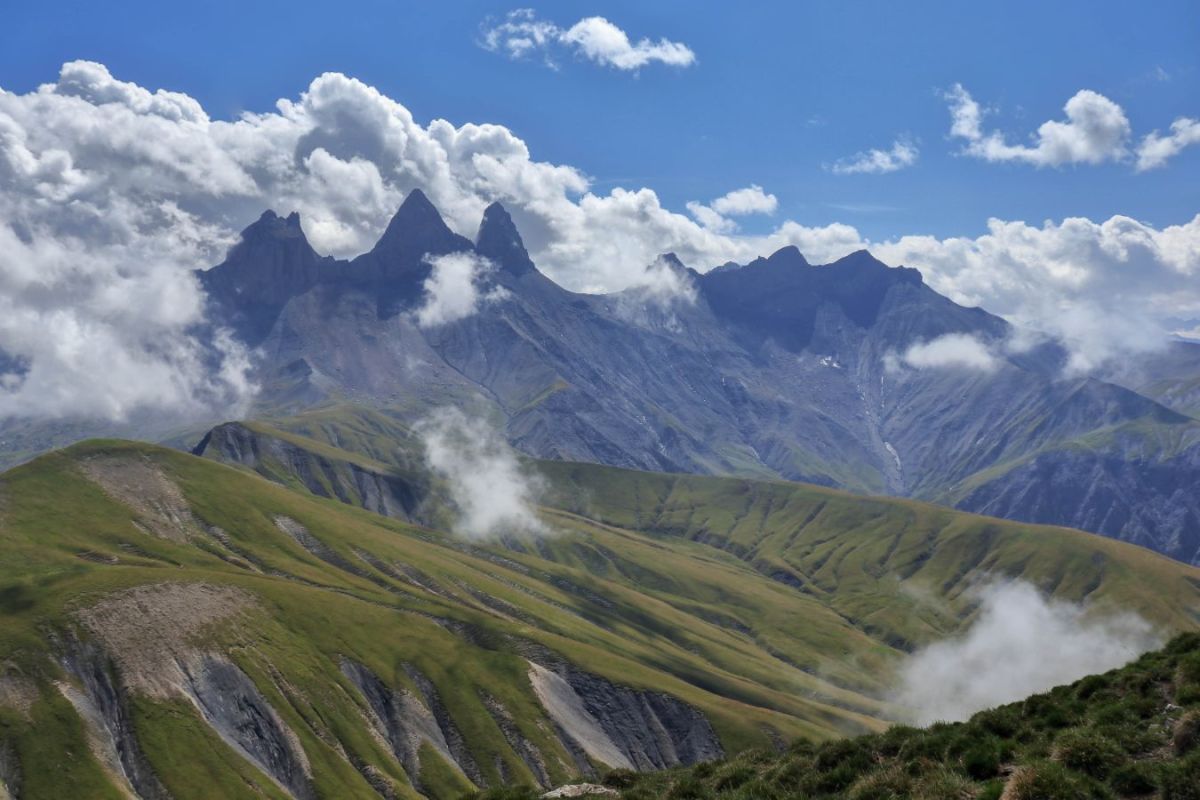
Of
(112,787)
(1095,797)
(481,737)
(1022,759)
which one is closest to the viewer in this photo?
(1095,797)

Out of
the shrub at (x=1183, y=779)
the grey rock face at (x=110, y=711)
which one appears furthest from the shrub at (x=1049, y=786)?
the grey rock face at (x=110, y=711)

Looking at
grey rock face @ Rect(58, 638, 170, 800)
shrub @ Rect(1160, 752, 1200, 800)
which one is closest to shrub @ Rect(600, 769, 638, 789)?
shrub @ Rect(1160, 752, 1200, 800)

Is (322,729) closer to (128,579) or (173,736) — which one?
(173,736)

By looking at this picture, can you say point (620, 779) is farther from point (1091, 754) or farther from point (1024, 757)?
point (1091, 754)

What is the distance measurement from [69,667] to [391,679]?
65638mm

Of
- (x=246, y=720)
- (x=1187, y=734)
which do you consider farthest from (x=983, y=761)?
(x=246, y=720)

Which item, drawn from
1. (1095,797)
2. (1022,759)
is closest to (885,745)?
(1022,759)

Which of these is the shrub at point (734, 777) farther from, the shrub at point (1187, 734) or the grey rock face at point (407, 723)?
the grey rock face at point (407, 723)

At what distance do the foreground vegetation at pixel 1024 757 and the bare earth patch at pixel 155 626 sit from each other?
14159cm

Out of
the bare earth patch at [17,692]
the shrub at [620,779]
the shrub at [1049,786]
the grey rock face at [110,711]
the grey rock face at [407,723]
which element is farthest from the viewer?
the grey rock face at [407,723]

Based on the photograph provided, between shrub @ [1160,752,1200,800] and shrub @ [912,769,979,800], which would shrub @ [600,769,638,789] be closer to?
shrub @ [912,769,979,800]

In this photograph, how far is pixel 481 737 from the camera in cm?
18888

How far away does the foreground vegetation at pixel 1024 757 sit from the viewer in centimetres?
2288

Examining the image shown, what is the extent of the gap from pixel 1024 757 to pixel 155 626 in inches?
6826
